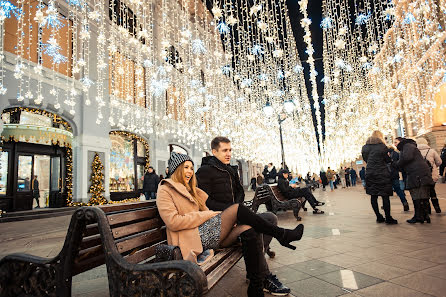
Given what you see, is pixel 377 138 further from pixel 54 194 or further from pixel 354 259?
pixel 54 194

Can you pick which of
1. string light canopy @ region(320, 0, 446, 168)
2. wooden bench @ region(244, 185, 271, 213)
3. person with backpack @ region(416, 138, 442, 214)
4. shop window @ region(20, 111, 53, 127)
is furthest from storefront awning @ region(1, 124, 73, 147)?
person with backpack @ region(416, 138, 442, 214)

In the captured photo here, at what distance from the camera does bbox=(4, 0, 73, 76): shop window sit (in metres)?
Answer: 12.1

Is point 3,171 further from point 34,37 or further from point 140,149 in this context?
point 140,149

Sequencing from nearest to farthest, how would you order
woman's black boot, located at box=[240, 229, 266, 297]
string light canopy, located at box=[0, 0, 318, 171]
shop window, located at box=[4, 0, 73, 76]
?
woman's black boot, located at box=[240, 229, 266, 297]
string light canopy, located at box=[0, 0, 318, 171]
shop window, located at box=[4, 0, 73, 76]

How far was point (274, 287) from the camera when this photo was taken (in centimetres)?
268

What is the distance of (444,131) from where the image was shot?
2206 centimetres

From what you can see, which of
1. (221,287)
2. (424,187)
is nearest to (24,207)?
(221,287)

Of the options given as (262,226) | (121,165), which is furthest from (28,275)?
(121,165)

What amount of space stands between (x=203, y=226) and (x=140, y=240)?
1.86ft

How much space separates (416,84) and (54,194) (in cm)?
2828

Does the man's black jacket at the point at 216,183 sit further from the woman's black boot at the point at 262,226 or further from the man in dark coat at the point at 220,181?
the woman's black boot at the point at 262,226

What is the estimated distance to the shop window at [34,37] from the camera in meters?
12.1

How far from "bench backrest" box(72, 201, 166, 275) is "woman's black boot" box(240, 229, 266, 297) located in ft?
2.81

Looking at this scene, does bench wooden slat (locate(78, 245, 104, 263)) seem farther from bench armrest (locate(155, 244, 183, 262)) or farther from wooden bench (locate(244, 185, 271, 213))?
wooden bench (locate(244, 185, 271, 213))
